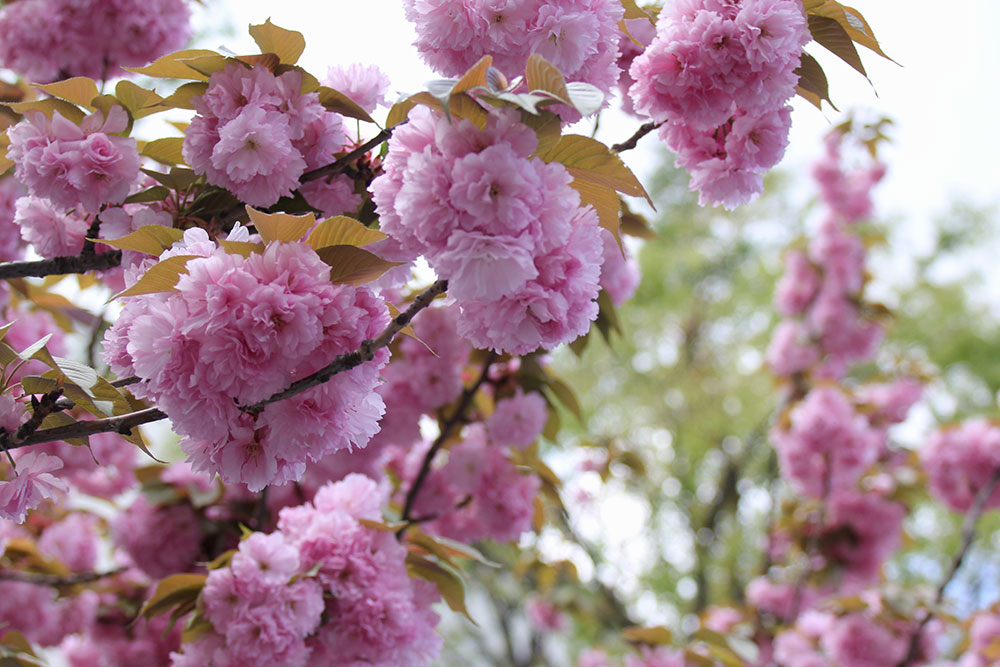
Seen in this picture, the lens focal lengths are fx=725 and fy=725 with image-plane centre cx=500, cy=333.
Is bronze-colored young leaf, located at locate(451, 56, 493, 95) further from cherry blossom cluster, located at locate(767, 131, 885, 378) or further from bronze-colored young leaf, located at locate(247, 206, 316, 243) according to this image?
cherry blossom cluster, located at locate(767, 131, 885, 378)

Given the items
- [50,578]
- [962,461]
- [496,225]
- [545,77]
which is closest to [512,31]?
[545,77]

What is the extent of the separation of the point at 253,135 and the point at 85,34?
2.79 ft

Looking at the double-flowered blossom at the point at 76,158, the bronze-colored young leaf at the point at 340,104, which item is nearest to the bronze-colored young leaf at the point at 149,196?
the double-flowered blossom at the point at 76,158

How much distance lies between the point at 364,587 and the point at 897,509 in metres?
2.45

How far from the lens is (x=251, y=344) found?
548 millimetres

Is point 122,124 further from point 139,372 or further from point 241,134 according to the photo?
point 139,372

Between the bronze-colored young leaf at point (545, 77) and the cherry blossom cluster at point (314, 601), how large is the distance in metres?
0.68

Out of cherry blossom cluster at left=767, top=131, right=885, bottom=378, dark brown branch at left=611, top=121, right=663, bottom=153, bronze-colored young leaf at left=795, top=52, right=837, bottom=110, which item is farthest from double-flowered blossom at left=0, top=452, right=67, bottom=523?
cherry blossom cluster at left=767, top=131, right=885, bottom=378

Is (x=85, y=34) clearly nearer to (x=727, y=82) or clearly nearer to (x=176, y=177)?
(x=176, y=177)

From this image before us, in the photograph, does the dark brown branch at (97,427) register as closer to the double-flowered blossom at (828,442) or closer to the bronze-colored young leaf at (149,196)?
the bronze-colored young leaf at (149,196)

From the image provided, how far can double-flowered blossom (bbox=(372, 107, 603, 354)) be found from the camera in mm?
532

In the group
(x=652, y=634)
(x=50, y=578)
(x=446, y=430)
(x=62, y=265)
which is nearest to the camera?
(x=62, y=265)

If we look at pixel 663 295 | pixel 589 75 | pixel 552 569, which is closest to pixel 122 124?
pixel 589 75

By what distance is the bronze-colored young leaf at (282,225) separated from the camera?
565mm
